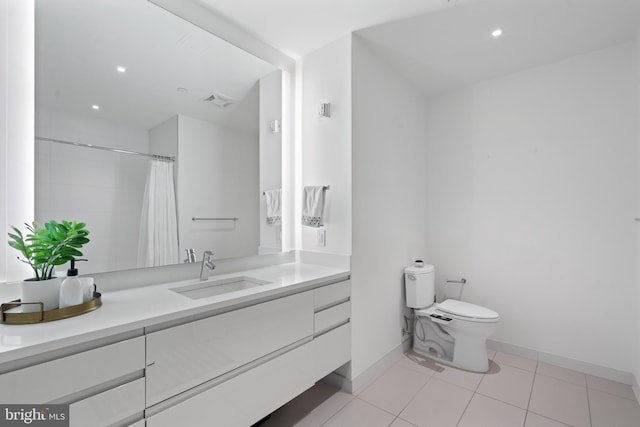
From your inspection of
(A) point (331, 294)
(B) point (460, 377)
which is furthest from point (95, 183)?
(B) point (460, 377)

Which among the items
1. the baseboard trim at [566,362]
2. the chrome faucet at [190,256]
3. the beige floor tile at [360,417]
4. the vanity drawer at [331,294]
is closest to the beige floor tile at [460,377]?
the baseboard trim at [566,362]

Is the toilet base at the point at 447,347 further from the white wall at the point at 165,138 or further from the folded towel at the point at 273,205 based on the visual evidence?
the white wall at the point at 165,138

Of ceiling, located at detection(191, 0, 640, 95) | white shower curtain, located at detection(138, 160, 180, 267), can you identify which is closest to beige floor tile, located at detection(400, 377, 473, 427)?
white shower curtain, located at detection(138, 160, 180, 267)

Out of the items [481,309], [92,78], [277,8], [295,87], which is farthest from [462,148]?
[92,78]

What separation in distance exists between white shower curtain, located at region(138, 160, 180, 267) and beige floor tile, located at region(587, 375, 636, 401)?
305 centimetres

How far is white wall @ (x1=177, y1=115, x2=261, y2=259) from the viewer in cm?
182

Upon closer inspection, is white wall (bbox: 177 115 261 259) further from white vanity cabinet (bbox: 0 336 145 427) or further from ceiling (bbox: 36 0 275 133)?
white vanity cabinet (bbox: 0 336 145 427)

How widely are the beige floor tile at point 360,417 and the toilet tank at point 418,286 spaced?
3.13 ft

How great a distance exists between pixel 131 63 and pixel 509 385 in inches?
128

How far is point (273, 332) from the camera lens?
4.94 feet

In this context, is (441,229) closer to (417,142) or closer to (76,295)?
(417,142)

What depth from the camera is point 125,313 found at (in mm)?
1137

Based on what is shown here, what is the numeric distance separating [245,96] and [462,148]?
212 centimetres

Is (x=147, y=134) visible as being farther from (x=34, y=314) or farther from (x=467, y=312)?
(x=467, y=312)
